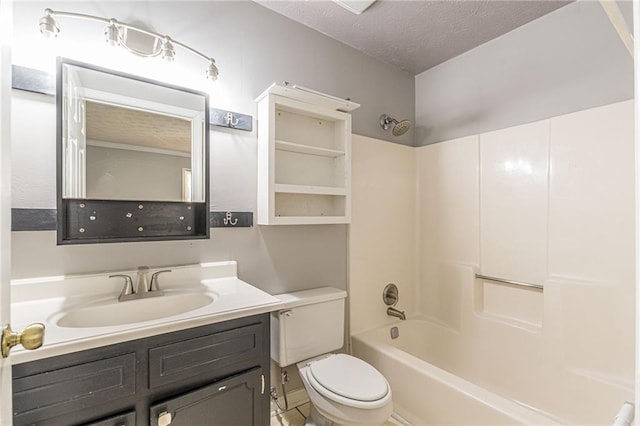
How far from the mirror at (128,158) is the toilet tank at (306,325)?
0.63 m

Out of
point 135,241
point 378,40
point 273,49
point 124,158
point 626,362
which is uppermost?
point 378,40

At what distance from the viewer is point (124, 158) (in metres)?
1.36

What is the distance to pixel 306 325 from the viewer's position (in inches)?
68.0

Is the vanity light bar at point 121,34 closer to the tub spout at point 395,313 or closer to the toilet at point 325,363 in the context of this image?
the toilet at point 325,363

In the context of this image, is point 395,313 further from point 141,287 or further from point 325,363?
point 141,287

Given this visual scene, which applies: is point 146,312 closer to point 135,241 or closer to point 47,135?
point 135,241

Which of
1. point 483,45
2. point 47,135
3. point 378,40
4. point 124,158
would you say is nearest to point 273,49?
point 378,40

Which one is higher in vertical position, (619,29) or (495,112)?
(495,112)

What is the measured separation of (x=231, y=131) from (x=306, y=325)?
1.16 m

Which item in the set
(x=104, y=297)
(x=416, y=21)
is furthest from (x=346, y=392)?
(x=416, y=21)

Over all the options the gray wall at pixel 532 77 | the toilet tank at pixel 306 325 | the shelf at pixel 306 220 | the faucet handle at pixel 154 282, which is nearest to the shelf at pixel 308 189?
the shelf at pixel 306 220

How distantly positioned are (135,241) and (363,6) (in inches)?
69.6

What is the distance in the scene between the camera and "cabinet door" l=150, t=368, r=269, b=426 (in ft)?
3.35

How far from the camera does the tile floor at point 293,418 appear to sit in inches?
68.3
